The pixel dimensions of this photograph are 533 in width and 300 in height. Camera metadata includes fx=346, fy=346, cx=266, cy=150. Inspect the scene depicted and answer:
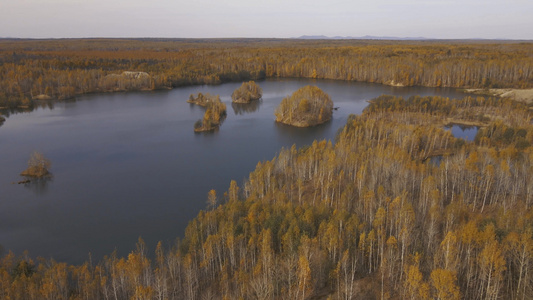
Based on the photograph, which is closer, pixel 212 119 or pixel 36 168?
pixel 36 168

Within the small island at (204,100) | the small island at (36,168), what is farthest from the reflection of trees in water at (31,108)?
the small island at (36,168)

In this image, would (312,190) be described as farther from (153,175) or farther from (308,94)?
(308,94)

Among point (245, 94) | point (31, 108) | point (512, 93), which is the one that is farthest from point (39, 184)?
point (512, 93)

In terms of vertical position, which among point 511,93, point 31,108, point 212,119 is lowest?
point 212,119

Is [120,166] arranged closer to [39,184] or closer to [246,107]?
[39,184]

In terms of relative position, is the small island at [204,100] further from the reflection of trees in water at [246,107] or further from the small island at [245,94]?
the small island at [245,94]

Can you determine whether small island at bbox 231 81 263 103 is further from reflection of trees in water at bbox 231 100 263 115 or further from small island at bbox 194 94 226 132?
small island at bbox 194 94 226 132
